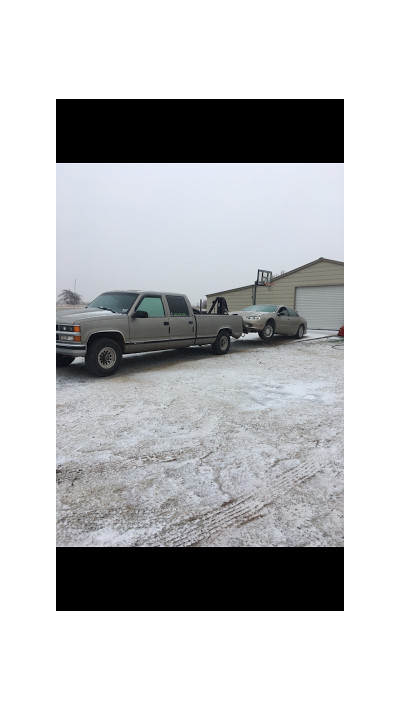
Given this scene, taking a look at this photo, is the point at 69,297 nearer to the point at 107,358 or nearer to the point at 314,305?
the point at 107,358

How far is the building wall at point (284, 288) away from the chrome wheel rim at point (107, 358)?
1.96 meters

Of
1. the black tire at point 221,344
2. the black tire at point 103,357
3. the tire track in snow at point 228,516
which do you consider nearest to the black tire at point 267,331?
the black tire at point 221,344

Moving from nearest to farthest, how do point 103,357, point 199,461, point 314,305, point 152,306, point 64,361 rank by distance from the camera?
point 199,461 → point 103,357 → point 64,361 → point 152,306 → point 314,305

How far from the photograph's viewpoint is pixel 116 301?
5.07m

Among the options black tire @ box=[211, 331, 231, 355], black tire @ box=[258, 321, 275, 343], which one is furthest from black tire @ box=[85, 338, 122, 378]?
black tire @ box=[258, 321, 275, 343]

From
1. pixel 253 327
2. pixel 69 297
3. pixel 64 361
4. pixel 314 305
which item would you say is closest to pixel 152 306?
pixel 64 361

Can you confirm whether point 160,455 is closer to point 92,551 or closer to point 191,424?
point 191,424

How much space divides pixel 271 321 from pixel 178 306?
3899mm

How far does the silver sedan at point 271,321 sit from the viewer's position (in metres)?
8.75

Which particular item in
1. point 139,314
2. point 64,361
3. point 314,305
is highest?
point 314,305

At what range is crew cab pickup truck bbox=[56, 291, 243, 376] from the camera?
4570 millimetres

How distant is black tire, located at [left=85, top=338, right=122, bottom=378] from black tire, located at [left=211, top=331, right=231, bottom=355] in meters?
2.62

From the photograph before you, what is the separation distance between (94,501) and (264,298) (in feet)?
20.3

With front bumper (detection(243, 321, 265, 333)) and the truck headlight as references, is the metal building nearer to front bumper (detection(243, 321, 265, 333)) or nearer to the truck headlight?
front bumper (detection(243, 321, 265, 333))
